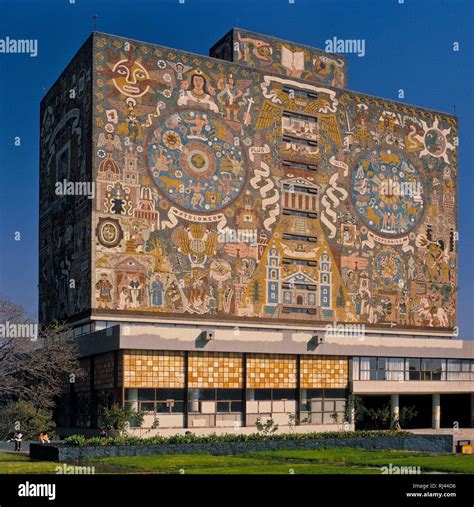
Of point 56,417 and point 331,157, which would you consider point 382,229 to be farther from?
point 56,417

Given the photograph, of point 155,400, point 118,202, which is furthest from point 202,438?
point 118,202

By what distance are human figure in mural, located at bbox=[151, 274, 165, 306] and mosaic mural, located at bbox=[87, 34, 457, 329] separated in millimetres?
75

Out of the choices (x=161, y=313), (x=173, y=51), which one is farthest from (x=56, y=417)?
(x=173, y=51)

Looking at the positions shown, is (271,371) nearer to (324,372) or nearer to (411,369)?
(324,372)

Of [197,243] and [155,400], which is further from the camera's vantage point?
[197,243]

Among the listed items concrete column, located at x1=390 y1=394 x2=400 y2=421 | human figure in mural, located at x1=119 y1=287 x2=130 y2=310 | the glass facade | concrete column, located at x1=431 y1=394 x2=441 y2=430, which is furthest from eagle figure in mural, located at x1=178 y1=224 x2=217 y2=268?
concrete column, located at x1=431 y1=394 x2=441 y2=430

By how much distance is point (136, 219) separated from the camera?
2530 inches

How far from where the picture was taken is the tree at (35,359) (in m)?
56.1

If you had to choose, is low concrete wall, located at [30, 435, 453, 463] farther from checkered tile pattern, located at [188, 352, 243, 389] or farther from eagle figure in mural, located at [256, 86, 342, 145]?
eagle figure in mural, located at [256, 86, 342, 145]

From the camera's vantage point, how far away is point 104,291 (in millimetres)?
62844

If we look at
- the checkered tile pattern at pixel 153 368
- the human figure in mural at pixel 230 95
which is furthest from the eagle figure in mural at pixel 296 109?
the checkered tile pattern at pixel 153 368

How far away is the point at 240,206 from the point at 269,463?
3219cm

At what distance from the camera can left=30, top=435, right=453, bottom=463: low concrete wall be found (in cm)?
4153

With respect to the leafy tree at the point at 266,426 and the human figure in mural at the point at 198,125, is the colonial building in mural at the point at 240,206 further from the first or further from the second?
the leafy tree at the point at 266,426
